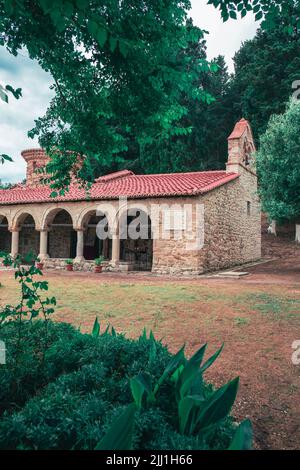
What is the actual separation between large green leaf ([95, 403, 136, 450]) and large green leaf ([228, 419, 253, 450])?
1.68ft

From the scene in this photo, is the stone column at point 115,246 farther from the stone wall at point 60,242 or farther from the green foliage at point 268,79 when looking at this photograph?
the green foliage at point 268,79

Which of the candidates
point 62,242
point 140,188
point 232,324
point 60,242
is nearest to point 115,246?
point 140,188

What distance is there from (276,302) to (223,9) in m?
5.96

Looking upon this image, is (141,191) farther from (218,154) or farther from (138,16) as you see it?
(218,154)

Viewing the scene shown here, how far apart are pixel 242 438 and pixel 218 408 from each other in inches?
21.5

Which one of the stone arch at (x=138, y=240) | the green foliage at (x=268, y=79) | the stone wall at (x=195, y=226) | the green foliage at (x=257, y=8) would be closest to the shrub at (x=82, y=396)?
the green foliage at (x=257, y=8)

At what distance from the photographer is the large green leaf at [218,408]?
211 cm

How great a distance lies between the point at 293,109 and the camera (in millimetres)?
13711

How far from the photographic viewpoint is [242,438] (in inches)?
62.8

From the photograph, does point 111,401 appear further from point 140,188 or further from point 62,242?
point 62,242

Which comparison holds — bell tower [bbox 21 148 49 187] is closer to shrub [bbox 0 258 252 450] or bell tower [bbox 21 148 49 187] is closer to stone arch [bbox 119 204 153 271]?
stone arch [bbox 119 204 153 271]

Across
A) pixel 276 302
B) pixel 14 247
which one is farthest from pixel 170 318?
pixel 14 247

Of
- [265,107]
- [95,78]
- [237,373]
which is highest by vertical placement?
[265,107]

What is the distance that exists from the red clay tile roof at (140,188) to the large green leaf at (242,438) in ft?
37.1
